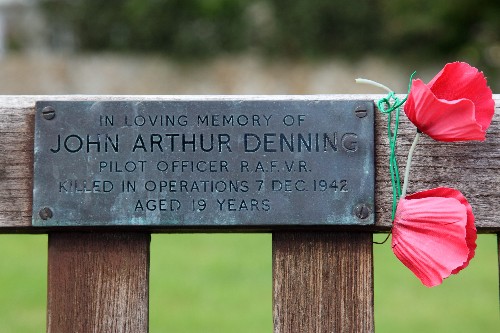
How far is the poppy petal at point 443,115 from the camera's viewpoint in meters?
1.11

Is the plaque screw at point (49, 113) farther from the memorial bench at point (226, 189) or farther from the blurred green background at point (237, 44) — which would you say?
the blurred green background at point (237, 44)

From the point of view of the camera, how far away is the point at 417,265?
113 centimetres

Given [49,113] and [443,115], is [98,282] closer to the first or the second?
[49,113]

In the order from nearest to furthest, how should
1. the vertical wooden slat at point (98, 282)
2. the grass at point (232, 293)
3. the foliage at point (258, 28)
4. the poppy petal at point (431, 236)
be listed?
the poppy petal at point (431, 236)
the vertical wooden slat at point (98, 282)
the grass at point (232, 293)
the foliage at point (258, 28)

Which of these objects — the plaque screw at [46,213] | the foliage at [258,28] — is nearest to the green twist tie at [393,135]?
the plaque screw at [46,213]

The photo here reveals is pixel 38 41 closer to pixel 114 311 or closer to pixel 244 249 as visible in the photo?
pixel 244 249

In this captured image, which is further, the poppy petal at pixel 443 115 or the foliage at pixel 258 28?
the foliage at pixel 258 28

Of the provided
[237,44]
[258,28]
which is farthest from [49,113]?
[258,28]

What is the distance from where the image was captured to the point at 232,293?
19.7 feet

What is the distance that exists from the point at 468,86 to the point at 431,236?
0.20m

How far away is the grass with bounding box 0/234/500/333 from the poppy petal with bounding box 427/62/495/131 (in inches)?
144

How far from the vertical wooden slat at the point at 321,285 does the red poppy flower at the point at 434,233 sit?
0.09m

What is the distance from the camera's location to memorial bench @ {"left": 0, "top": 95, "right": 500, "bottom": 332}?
1.17 metres

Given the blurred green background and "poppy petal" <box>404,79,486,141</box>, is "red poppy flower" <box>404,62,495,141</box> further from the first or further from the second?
the blurred green background
